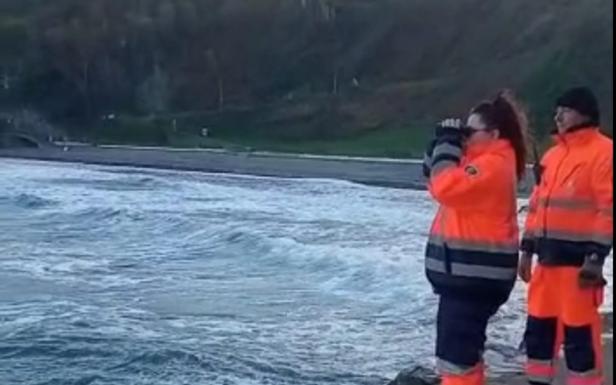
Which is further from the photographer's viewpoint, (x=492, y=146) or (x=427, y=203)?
(x=427, y=203)

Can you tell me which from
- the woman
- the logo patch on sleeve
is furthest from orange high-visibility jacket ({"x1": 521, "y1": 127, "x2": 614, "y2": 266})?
the logo patch on sleeve

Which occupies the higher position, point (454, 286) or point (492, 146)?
point (492, 146)

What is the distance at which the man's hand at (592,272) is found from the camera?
7336mm

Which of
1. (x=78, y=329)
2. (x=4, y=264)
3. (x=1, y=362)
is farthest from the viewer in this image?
(x=4, y=264)

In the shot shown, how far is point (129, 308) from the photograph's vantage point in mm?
18969

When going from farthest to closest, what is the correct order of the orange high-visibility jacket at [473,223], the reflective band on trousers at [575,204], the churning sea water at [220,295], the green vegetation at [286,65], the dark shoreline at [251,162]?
1. the green vegetation at [286,65]
2. the dark shoreline at [251,162]
3. the churning sea water at [220,295]
4. the reflective band on trousers at [575,204]
5. the orange high-visibility jacket at [473,223]

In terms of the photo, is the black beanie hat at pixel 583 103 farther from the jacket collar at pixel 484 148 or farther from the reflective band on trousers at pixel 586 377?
the reflective band on trousers at pixel 586 377

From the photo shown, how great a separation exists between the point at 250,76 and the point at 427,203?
5275 cm

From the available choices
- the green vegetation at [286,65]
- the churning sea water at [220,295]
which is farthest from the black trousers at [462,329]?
the green vegetation at [286,65]

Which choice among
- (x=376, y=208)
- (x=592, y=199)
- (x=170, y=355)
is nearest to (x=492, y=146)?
(x=592, y=199)

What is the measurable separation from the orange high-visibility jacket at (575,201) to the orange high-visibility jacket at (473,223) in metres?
0.26

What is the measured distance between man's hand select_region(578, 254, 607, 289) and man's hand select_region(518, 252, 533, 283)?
0.28 meters

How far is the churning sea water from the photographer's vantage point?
14.6 metres

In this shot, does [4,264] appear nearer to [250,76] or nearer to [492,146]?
[492,146]
